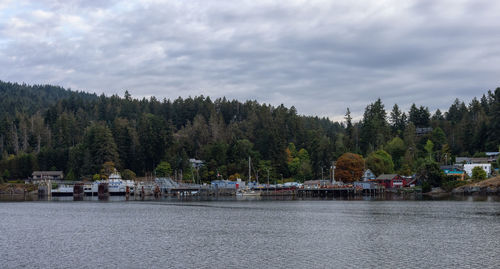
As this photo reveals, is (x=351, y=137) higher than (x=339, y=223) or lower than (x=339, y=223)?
higher

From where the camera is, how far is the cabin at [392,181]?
13612 centimetres

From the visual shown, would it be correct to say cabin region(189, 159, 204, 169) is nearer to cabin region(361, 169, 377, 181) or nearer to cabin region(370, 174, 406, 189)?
cabin region(361, 169, 377, 181)

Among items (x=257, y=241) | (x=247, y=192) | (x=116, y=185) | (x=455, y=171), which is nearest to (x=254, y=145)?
(x=247, y=192)

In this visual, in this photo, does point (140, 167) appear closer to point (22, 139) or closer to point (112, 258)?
point (22, 139)

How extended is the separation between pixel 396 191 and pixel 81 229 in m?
94.2

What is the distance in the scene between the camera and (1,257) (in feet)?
116

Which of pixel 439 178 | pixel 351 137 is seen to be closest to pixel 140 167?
pixel 351 137

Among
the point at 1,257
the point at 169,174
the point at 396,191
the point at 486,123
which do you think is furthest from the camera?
the point at 169,174

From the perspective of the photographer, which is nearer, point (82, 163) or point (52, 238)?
point (52, 238)

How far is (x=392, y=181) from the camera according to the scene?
13625 centimetres

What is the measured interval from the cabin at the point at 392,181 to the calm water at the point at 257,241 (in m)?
71.0

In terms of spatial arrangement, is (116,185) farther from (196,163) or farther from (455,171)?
(455,171)

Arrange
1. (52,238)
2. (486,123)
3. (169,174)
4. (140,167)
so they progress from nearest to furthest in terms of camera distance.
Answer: (52,238) < (486,123) < (169,174) < (140,167)

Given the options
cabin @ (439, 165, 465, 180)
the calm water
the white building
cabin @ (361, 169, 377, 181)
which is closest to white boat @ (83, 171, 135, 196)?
cabin @ (361, 169, 377, 181)
